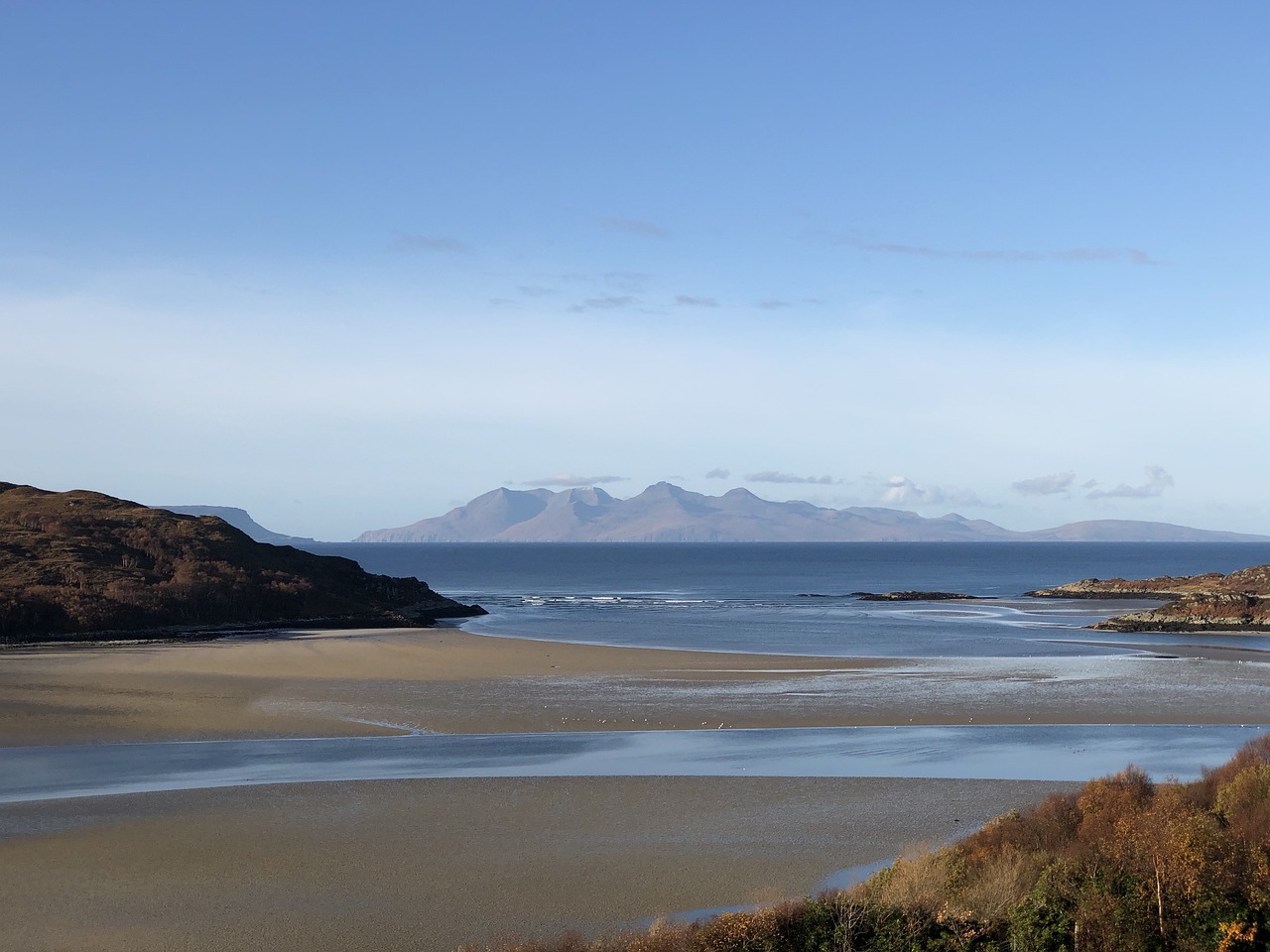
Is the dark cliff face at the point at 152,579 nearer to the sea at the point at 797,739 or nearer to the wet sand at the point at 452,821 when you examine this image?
the sea at the point at 797,739

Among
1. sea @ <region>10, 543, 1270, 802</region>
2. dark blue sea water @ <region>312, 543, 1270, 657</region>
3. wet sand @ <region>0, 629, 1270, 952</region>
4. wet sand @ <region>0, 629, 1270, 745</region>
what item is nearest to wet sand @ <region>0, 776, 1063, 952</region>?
wet sand @ <region>0, 629, 1270, 952</region>

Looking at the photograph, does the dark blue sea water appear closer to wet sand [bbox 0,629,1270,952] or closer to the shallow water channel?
wet sand [bbox 0,629,1270,952]

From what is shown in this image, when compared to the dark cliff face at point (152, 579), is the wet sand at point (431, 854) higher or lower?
lower

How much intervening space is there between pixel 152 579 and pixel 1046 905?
55800 mm

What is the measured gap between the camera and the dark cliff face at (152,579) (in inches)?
2060

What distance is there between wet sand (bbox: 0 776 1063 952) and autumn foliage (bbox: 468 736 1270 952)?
5.29 ft

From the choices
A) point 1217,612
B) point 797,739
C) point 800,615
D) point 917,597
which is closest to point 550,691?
point 797,739

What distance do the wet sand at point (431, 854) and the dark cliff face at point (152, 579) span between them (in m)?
37.0

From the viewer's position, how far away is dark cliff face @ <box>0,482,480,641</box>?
2060 inches

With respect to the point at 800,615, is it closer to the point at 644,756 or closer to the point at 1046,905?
the point at 644,756

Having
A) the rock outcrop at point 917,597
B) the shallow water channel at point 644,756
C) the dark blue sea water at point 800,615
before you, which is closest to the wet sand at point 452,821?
the shallow water channel at point 644,756

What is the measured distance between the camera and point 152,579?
5897 cm

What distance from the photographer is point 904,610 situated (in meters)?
77.4

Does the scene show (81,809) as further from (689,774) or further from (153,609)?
(153,609)
